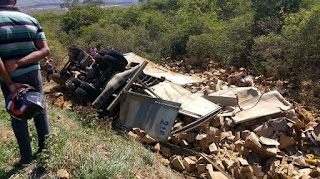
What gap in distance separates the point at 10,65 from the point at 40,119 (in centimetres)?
62

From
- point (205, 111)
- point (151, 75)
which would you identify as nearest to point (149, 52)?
point (151, 75)

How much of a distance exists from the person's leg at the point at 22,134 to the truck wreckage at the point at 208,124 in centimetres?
266

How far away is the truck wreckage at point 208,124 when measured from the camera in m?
5.34

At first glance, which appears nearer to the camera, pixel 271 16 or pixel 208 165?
pixel 208 165

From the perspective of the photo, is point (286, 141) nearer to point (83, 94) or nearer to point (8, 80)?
point (83, 94)

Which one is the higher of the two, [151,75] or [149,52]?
[151,75]

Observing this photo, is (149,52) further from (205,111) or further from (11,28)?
(11,28)

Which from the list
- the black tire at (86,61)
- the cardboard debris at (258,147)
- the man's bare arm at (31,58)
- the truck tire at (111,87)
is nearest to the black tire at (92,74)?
the black tire at (86,61)

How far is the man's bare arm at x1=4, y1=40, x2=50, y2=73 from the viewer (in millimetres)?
2752

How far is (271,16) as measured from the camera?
11.3 m

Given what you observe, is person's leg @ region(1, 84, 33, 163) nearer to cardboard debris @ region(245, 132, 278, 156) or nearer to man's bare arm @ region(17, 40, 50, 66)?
man's bare arm @ region(17, 40, 50, 66)

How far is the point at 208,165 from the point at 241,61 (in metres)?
6.26

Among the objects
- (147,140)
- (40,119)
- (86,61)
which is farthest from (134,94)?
(40,119)

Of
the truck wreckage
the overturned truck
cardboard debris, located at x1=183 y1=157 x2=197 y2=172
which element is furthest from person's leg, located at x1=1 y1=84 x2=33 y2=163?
the overturned truck
